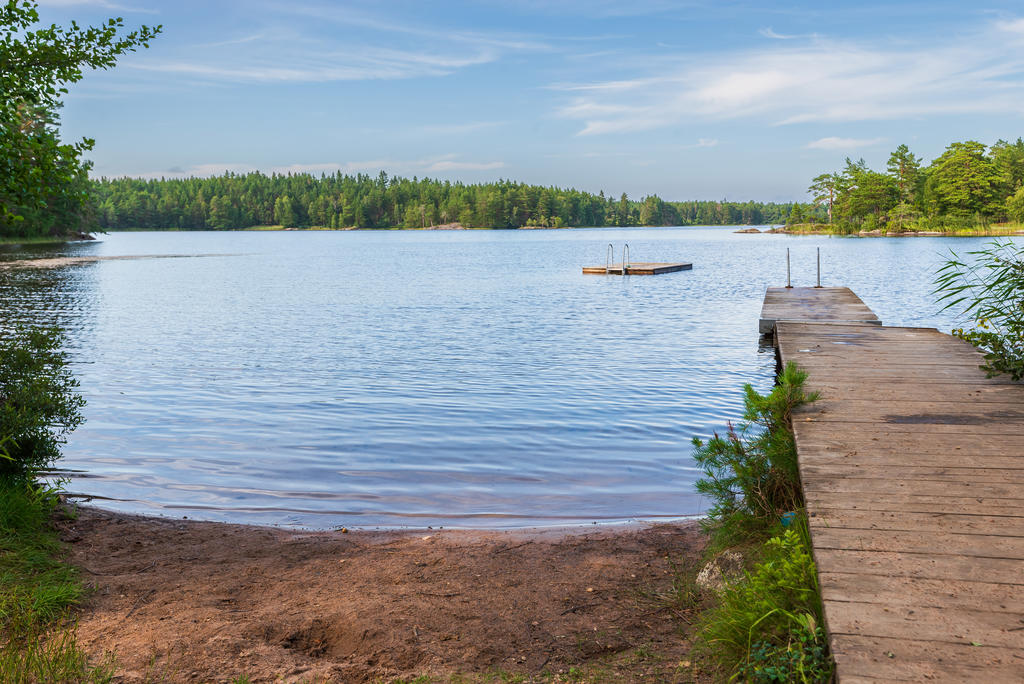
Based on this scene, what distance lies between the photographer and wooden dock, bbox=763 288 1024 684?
232 cm

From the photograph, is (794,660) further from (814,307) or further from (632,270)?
(632,270)

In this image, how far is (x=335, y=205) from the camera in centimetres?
17875

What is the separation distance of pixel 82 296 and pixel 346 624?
86.6 feet

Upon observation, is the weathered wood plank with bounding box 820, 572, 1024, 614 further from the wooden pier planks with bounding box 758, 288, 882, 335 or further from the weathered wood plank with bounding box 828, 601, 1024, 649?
the wooden pier planks with bounding box 758, 288, 882, 335

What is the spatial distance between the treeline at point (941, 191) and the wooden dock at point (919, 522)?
82402 millimetres

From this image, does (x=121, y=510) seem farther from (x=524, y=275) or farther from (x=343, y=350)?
(x=524, y=275)

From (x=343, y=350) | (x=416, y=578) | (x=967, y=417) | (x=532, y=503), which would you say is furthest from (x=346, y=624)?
(x=343, y=350)

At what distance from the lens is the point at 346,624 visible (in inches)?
149

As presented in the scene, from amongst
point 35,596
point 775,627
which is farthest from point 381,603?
point 775,627

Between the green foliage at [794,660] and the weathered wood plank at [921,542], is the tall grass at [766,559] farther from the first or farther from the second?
the weathered wood plank at [921,542]

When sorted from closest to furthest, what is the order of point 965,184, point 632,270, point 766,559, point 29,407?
point 766,559
point 29,407
point 632,270
point 965,184

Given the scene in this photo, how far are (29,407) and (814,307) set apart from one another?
14724 millimetres

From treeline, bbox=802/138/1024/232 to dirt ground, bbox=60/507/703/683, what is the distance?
278ft

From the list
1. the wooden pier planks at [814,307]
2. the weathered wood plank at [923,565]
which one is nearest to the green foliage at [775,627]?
the weathered wood plank at [923,565]
